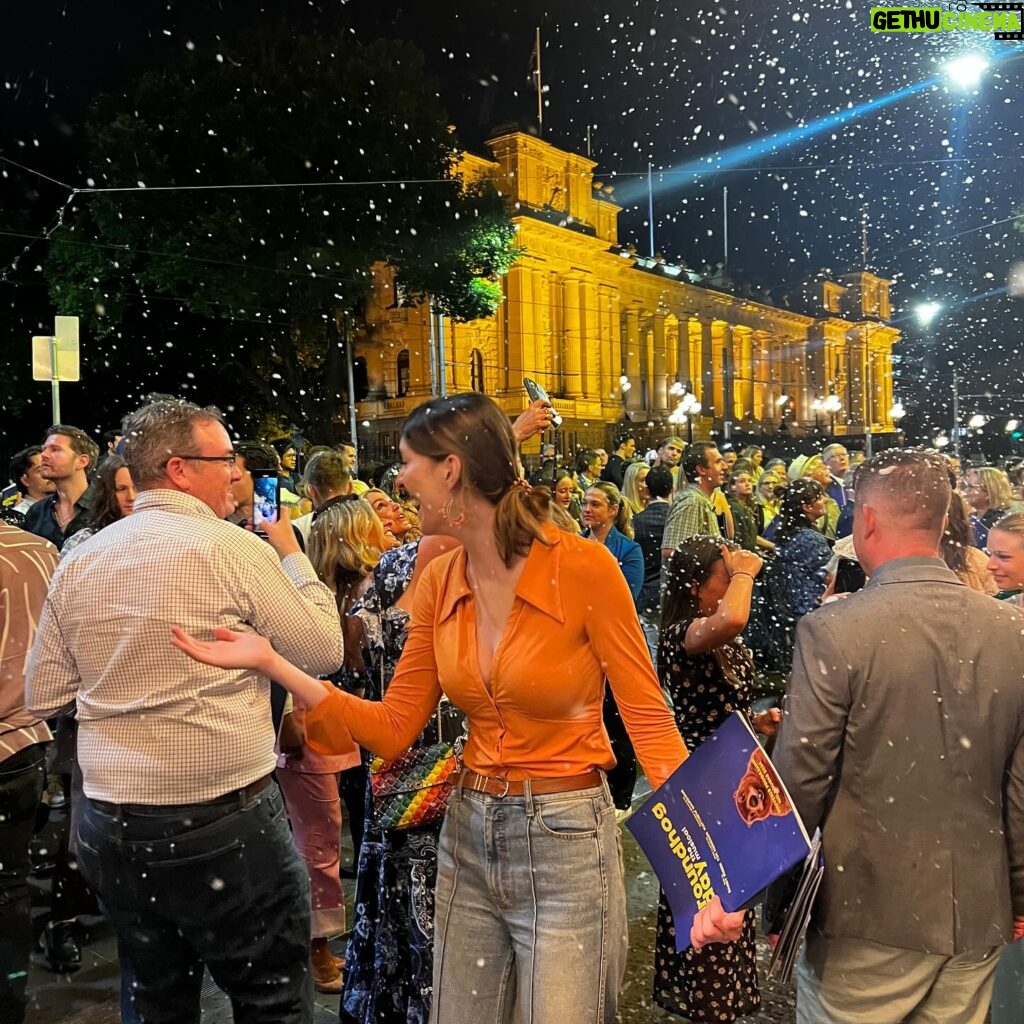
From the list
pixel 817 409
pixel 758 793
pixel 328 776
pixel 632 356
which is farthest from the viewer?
pixel 817 409

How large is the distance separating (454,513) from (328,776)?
94.4 inches

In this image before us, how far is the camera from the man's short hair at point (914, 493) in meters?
2.11

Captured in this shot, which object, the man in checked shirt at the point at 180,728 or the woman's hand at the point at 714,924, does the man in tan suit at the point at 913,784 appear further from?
the man in checked shirt at the point at 180,728

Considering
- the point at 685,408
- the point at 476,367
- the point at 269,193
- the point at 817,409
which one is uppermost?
the point at 269,193

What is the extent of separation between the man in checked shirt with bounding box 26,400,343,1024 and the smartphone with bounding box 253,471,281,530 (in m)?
0.36

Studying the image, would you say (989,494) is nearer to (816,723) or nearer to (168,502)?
(816,723)

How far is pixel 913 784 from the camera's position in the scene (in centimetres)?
201

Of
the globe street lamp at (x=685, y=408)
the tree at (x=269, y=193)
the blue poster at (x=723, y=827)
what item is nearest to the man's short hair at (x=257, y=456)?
the blue poster at (x=723, y=827)

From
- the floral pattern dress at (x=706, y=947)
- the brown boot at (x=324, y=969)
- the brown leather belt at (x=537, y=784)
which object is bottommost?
the brown boot at (x=324, y=969)

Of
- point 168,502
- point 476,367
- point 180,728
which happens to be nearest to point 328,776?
point 180,728

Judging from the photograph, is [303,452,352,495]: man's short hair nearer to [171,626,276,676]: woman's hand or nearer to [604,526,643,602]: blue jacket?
[604,526,643,602]: blue jacket

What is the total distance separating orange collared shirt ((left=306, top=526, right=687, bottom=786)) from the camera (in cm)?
204

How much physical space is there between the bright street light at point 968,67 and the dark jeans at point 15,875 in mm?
10951

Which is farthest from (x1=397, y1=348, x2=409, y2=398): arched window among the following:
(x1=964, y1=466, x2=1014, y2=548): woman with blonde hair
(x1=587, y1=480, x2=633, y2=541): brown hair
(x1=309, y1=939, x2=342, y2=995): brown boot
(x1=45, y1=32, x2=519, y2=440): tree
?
(x1=309, y1=939, x2=342, y2=995): brown boot
